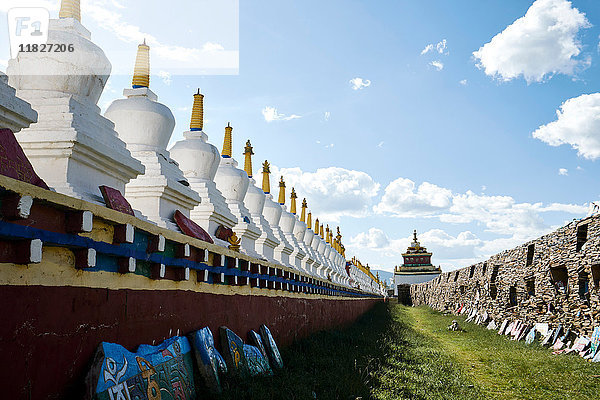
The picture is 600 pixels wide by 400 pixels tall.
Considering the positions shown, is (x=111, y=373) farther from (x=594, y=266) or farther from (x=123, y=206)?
(x=594, y=266)

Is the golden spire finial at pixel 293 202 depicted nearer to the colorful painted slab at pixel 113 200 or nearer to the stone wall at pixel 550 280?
the stone wall at pixel 550 280

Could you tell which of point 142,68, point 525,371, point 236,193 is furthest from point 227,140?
point 525,371

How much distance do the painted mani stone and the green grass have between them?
54 cm

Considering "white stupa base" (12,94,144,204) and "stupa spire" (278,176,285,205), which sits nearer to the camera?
"white stupa base" (12,94,144,204)

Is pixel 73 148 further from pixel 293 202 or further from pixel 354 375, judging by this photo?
pixel 293 202

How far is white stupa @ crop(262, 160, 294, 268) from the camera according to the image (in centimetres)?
1329

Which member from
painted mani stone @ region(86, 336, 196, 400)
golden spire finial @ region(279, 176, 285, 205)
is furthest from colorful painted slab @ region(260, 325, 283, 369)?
golden spire finial @ region(279, 176, 285, 205)

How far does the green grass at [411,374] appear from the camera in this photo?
19.7ft

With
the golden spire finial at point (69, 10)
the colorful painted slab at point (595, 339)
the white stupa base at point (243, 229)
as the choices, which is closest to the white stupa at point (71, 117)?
the golden spire finial at point (69, 10)

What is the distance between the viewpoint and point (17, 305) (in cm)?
286

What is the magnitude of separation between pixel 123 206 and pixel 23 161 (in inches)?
51.3

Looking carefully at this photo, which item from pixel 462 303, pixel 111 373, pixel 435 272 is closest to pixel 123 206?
pixel 111 373

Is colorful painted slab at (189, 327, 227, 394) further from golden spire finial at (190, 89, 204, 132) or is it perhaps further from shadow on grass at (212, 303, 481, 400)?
golden spire finial at (190, 89, 204, 132)

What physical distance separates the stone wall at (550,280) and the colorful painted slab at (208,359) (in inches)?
387
